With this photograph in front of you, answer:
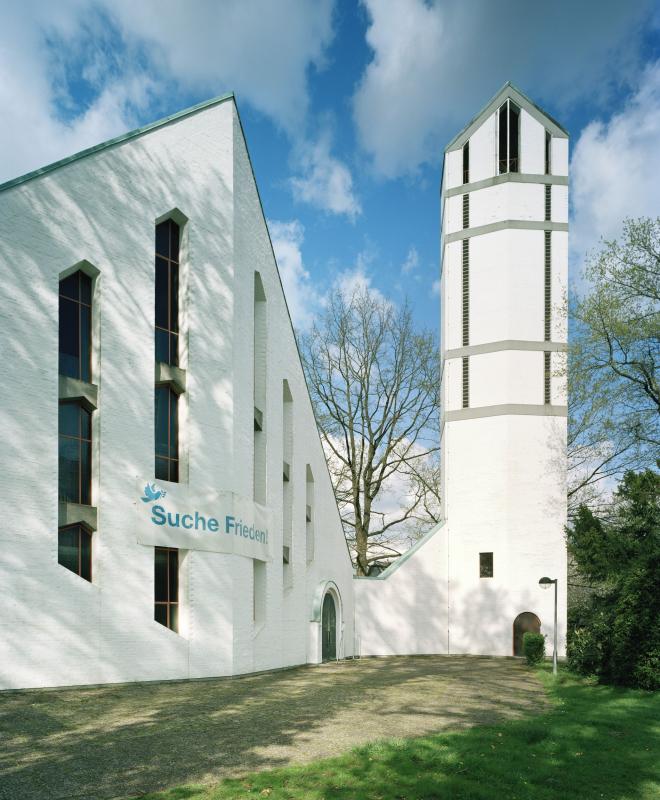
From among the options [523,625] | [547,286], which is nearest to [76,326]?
[523,625]

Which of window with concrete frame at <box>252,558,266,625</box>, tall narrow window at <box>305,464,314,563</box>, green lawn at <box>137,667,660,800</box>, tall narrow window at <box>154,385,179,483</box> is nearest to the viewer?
green lawn at <box>137,667,660,800</box>

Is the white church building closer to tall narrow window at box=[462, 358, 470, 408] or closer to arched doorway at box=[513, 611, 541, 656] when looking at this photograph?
arched doorway at box=[513, 611, 541, 656]

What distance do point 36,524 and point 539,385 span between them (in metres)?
23.5

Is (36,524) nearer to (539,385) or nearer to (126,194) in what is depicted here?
(126,194)

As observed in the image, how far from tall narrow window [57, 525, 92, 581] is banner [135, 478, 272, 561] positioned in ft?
A: 3.87

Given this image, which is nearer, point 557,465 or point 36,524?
point 36,524

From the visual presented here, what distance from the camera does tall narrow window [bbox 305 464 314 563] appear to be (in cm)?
2728

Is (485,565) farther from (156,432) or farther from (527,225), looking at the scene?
(156,432)

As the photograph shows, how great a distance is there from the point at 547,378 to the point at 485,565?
8331 millimetres

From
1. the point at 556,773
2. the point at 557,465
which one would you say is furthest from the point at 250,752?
the point at 557,465

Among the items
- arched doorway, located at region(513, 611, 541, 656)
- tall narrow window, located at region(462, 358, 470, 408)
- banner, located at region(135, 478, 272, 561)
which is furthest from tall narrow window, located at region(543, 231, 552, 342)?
banner, located at region(135, 478, 272, 561)

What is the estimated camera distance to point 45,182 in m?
16.2

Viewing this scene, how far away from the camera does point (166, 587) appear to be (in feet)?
58.6

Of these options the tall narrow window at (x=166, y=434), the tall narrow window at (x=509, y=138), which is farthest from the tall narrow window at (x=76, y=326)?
the tall narrow window at (x=509, y=138)
